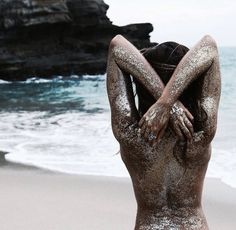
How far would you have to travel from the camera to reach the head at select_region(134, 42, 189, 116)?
9.28 ft

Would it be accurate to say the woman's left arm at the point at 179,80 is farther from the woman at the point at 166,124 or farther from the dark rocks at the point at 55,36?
the dark rocks at the point at 55,36

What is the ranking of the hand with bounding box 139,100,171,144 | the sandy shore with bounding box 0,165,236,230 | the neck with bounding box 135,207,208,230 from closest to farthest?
the hand with bounding box 139,100,171,144
the neck with bounding box 135,207,208,230
the sandy shore with bounding box 0,165,236,230

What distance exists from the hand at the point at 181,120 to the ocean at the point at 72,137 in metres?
4.82

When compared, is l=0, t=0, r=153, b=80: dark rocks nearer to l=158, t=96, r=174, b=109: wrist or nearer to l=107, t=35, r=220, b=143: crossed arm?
l=107, t=35, r=220, b=143: crossed arm

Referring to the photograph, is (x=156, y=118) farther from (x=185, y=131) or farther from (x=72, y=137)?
(x=72, y=137)

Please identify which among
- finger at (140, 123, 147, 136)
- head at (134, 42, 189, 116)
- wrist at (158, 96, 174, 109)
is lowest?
finger at (140, 123, 147, 136)

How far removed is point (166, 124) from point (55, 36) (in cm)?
3219

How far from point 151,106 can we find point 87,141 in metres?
7.91

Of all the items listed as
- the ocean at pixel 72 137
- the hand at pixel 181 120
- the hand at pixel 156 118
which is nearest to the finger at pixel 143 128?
the hand at pixel 156 118

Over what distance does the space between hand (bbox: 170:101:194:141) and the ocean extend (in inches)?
190

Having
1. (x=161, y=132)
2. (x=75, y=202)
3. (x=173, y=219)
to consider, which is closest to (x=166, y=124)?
(x=161, y=132)

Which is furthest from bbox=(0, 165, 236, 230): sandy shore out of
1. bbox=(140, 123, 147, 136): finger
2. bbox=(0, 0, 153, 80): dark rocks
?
bbox=(0, 0, 153, 80): dark rocks

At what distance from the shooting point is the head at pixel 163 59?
9.28ft

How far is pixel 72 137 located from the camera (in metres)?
11.1
